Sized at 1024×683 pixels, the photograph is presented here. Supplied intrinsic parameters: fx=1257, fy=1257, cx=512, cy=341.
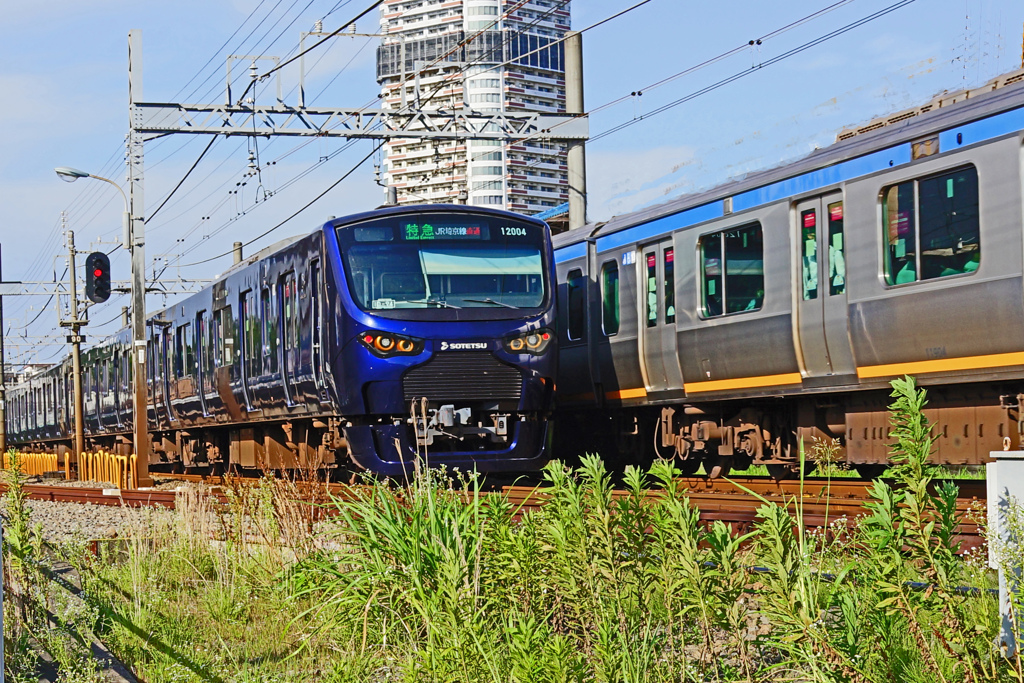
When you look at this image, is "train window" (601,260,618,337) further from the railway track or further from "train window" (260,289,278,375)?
"train window" (260,289,278,375)

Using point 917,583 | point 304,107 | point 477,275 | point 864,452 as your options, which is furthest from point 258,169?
point 917,583

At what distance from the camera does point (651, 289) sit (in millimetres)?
15445

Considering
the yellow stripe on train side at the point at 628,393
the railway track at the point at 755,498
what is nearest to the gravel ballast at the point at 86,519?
the railway track at the point at 755,498

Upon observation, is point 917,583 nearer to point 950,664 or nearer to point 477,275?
point 950,664

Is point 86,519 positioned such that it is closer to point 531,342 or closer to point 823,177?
point 531,342

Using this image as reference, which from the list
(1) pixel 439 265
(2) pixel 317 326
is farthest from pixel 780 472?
(2) pixel 317 326

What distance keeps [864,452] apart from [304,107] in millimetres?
13357

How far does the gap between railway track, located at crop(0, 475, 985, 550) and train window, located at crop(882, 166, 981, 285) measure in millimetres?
1886

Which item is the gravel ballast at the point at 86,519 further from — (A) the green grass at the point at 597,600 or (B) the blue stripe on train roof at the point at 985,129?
(B) the blue stripe on train roof at the point at 985,129

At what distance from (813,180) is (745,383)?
93.9 inches

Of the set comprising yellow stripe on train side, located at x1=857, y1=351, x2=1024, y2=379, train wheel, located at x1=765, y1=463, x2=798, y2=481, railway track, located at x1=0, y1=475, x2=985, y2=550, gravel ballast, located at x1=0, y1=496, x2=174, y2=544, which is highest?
yellow stripe on train side, located at x1=857, y1=351, x2=1024, y2=379

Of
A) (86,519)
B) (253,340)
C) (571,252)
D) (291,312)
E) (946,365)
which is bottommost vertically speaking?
(86,519)

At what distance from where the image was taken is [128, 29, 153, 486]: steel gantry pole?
896 inches

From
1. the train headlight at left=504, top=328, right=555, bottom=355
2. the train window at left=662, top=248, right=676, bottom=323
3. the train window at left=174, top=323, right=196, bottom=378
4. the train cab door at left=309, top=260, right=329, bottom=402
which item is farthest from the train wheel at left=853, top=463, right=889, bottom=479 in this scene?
the train window at left=174, top=323, right=196, bottom=378
